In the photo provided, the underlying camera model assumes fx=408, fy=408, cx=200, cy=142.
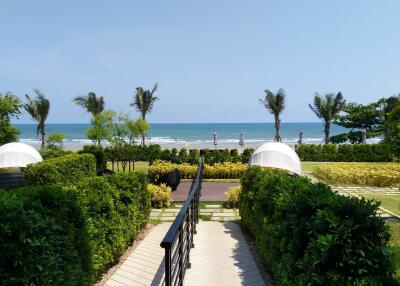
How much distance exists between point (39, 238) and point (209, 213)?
8.41 m

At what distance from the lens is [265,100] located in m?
36.6

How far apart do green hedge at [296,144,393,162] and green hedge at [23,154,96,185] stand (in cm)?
1758

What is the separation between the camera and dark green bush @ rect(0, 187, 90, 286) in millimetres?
3438

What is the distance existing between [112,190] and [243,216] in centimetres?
361

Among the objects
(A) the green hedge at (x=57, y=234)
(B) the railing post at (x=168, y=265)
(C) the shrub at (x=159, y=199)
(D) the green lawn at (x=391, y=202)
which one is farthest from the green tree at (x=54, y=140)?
(B) the railing post at (x=168, y=265)

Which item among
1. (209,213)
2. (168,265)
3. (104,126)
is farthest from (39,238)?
(104,126)

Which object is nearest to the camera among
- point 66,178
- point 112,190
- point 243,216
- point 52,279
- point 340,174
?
point 52,279

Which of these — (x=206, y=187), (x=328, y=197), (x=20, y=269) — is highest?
(x=328, y=197)

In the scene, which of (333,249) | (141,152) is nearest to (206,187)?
(141,152)

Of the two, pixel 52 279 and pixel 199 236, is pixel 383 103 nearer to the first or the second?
pixel 199 236

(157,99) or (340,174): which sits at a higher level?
(157,99)

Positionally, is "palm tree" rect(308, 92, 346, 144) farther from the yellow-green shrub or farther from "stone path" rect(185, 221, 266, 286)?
"stone path" rect(185, 221, 266, 286)

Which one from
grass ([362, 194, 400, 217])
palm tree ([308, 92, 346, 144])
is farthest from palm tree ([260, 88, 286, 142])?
grass ([362, 194, 400, 217])

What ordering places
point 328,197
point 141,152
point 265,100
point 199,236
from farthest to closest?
point 265,100 → point 141,152 → point 199,236 → point 328,197
